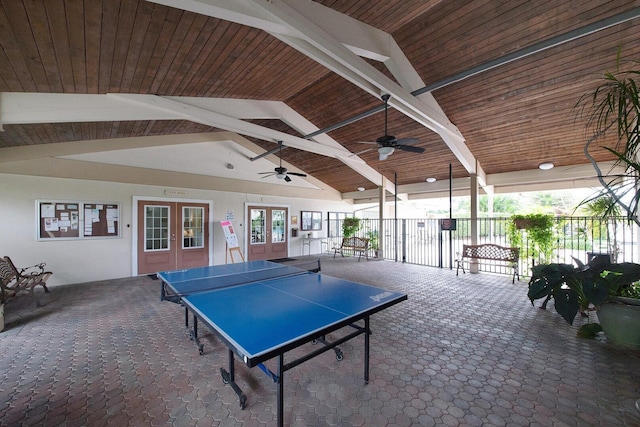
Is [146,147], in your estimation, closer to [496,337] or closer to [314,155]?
[314,155]

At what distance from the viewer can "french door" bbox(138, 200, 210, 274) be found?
A: 7.22m

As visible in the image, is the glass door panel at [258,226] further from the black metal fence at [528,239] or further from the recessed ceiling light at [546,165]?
the recessed ceiling light at [546,165]

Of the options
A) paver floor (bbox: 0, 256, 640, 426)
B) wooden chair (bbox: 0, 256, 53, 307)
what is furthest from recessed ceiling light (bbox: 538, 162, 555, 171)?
wooden chair (bbox: 0, 256, 53, 307)

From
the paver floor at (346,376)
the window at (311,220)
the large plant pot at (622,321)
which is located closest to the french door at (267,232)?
the window at (311,220)

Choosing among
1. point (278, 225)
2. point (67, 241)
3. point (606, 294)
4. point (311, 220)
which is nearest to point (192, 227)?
point (67, 241)

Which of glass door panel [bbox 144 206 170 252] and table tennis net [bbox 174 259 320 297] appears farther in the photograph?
glass door panel [bbox 144 206 170 252]

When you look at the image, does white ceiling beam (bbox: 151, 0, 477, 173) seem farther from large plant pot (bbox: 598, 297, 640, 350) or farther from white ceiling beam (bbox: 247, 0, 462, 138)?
large plant pot (bbox: 598, 297, 640, 350)

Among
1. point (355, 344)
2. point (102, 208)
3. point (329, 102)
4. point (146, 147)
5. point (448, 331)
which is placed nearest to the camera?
point (355, 344)

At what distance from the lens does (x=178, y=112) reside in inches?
187

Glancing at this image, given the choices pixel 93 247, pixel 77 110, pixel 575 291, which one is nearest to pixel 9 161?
pixel 93 247

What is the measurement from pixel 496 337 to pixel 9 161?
9.80m

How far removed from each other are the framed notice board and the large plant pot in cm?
977

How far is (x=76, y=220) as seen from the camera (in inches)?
248

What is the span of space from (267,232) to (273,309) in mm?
7938
